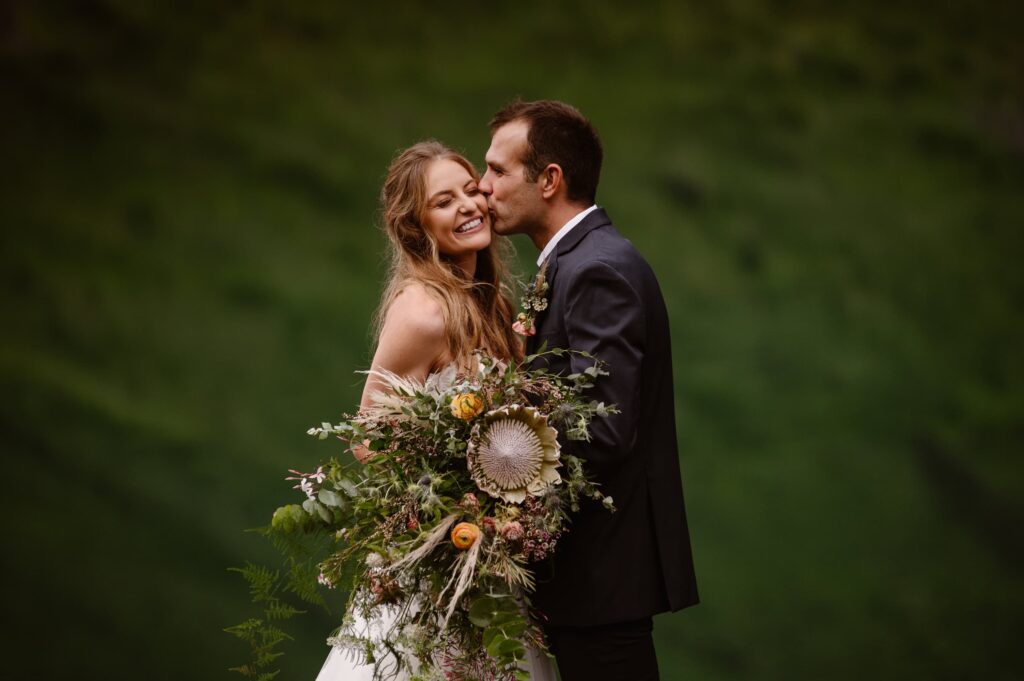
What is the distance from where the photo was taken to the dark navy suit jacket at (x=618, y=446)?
102 inches

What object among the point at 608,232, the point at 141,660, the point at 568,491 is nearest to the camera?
the point at 568,491

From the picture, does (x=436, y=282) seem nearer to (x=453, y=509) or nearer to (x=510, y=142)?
(x=510, y=142)

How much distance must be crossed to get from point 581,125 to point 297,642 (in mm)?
2804

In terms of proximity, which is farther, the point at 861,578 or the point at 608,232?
the point at 861,578

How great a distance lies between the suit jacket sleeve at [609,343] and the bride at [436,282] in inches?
19.4

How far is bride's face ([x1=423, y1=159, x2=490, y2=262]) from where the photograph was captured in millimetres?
3150

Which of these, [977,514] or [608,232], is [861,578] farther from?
[608,232]

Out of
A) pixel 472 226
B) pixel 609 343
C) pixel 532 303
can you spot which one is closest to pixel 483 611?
pixel 609 343

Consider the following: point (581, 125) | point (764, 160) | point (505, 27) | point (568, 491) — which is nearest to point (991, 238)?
point (764, 160)

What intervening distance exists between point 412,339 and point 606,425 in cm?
68

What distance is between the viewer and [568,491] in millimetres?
2514

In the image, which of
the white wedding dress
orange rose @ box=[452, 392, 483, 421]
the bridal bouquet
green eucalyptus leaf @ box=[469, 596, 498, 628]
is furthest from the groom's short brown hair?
the white wedding dress

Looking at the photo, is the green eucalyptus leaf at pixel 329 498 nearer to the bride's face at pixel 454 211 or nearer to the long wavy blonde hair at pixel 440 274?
the long wavy blonde hair at pixel 440 274

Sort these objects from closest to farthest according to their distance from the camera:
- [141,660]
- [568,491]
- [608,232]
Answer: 1. [568,491]
2. [608,232]
3. [141,660]
